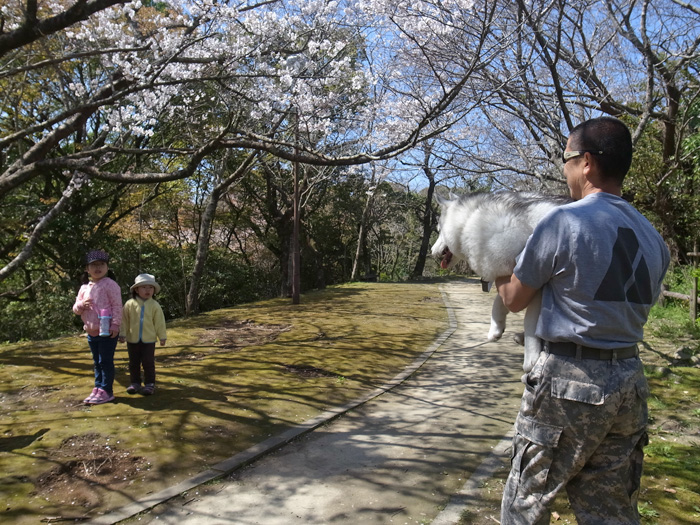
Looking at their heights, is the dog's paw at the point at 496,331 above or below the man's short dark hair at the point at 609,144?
below

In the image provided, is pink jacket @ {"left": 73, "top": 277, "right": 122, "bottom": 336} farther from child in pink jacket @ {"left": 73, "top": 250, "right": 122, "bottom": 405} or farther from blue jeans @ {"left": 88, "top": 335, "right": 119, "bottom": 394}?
blue jeans @ {"left": 88, "top": 335, "right": 119, "bottom": 394}

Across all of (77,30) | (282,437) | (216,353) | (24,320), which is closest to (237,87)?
(77,30)

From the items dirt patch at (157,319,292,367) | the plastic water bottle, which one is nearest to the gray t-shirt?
the plastic water bottle

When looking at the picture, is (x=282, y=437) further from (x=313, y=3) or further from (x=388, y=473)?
(x=313, y=3)

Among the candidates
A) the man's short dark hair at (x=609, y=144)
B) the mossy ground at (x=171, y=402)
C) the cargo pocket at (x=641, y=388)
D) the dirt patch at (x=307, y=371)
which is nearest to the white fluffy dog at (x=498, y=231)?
the man's short dark hair at (x=609, y=144)

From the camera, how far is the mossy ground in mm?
3754

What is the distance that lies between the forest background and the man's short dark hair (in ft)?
15.0

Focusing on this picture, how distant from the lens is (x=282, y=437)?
15.3 feet

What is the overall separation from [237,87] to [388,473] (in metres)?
7.96

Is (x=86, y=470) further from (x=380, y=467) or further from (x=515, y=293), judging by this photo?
(x=515, y=293)

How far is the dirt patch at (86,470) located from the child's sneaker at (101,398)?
85cm

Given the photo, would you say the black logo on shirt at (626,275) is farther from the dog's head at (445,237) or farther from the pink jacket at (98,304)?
the pink jacket at (98,304)

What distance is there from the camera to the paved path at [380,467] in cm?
339

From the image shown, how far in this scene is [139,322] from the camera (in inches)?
221
